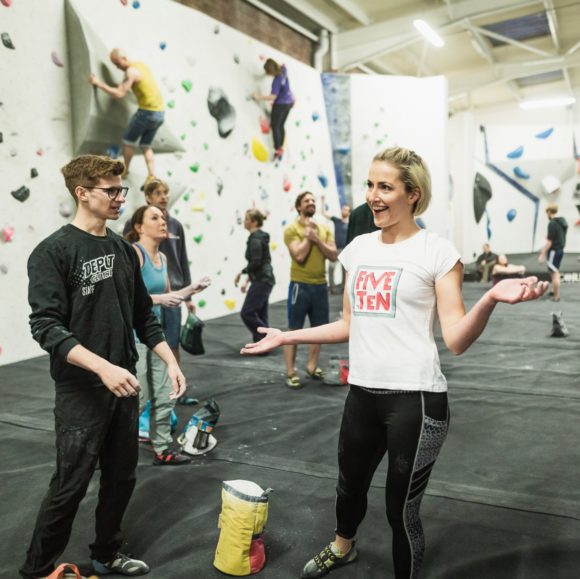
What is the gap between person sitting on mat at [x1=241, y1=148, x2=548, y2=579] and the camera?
1.61 m

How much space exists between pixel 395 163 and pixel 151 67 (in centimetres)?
562

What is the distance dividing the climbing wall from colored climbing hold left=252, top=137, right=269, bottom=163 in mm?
28

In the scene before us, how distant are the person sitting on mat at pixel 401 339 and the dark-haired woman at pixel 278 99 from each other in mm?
7084

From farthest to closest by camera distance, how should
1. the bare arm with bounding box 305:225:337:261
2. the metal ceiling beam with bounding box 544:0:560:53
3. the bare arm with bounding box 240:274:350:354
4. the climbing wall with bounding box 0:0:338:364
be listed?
1. the metal ceiling beam with bounding box 544:0:560:53
2. the climbing wall with bounding box 0:0:338:364
3. the bare arm with bounding box 305:225:337:261
4. the bare arm with bounding box 240:274:350:354

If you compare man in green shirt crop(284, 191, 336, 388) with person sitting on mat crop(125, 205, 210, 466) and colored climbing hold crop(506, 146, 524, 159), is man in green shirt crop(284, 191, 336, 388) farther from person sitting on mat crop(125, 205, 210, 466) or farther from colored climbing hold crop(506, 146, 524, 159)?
colored climbing hold crop(506, 146, 524, 159)

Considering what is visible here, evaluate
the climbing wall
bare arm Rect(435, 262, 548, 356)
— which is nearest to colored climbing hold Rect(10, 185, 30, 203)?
the climbing wall

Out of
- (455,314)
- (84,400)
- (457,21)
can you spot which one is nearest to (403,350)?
(455,314)

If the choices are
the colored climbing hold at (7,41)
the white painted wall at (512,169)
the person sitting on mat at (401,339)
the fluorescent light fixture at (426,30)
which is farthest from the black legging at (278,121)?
the white painted wall at (512,169)

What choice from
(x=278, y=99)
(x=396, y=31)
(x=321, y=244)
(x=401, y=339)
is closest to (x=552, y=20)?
(x=396, y=31)

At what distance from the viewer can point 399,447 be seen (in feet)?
5.33

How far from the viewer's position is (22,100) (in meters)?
5.17

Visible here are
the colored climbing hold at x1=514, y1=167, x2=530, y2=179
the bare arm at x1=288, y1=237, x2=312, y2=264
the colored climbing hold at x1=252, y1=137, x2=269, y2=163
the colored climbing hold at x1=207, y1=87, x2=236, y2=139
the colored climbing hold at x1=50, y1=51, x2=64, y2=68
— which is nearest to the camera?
the bare arm at x1=288, y1=237, x2=312, y2=264

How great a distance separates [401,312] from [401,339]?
0.26 feet

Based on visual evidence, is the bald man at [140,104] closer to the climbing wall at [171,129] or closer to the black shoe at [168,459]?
the climbing wall at [171,129]
